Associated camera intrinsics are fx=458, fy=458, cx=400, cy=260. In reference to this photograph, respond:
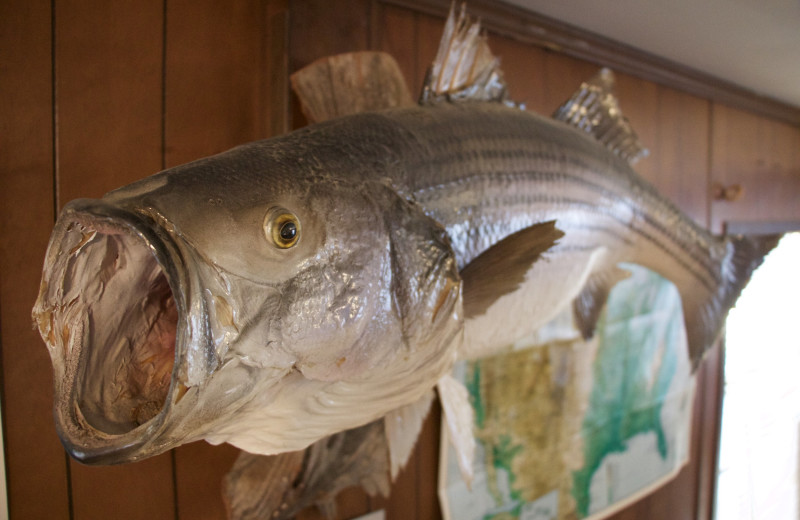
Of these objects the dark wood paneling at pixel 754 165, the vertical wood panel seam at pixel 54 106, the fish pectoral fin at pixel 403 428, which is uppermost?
the dark wood paneling at pixel 754 165

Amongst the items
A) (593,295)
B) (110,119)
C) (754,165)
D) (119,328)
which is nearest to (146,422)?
(119,328)

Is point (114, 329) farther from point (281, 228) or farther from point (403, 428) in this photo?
point (403, 428)

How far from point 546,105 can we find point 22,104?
47.4 inches

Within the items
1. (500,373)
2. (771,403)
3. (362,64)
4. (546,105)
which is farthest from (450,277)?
(771,403)

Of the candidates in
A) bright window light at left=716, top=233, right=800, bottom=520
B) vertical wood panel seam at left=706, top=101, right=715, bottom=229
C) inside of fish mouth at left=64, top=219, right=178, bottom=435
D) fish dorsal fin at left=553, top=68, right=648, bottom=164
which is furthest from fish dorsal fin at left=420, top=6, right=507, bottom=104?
bright window light at left=716, top=233, right=800, bottom=520

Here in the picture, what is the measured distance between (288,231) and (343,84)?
413mm

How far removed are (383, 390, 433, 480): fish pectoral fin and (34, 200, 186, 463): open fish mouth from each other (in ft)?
1.33

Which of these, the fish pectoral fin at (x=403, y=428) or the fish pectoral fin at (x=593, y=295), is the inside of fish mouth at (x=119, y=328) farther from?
the fish pectoral fin at (x=593, y=295)

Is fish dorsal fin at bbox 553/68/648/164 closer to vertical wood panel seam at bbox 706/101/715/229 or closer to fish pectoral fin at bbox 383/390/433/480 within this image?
fish pectoral fin at bbox 383/390/433/480

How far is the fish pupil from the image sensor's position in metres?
0.39

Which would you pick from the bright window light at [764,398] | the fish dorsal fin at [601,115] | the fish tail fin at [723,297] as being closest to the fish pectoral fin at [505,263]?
the fish dorsal fin at [601,115]

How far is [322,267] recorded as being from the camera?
1.36ft

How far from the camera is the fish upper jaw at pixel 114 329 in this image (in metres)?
0.31

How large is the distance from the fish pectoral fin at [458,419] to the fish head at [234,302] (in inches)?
11.2
